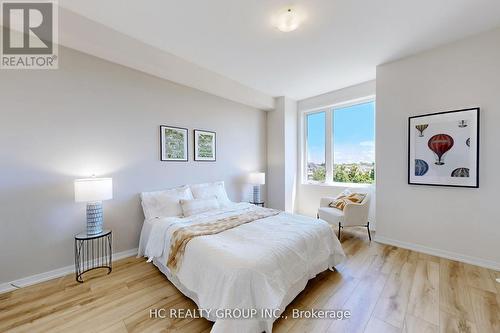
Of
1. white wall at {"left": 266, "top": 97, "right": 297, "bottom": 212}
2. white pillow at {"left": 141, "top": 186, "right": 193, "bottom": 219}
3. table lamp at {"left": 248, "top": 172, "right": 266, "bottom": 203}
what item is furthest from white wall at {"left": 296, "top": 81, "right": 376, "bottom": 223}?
white pillow at {"left": 141, "top": 186, "right": 193, "bottom": 219}

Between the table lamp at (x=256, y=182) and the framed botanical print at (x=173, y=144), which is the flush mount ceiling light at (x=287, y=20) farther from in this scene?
the table lamp at (x=256, y=182)

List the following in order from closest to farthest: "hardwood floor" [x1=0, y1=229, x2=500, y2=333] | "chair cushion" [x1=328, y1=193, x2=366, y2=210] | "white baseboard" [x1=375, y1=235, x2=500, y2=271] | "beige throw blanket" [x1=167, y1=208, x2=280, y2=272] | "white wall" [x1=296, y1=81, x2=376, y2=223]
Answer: "hardwood floor" [x1=0, y1=229, x2=500, y2=333]
"beige throw blanket" [x1=167, y1=208, x2=280, y2=272]
"white baseboard" [x1=375, y1=235, x2=500, y2=271]
"chair cushion" [x1=328, y1=193, x2=366, y2=210]
"white wall" [x1=296, y1=81, x2=376, y2=223]

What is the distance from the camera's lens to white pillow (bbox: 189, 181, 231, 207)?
3.25 m

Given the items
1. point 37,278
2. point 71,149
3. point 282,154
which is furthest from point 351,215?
point 37,278

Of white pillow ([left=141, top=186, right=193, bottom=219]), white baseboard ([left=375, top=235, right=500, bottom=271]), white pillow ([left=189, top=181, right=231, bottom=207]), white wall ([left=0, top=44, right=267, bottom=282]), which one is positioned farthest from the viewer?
white pillow ([left=189, top=181, right=231, bottom=207])

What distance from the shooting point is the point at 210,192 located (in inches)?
132

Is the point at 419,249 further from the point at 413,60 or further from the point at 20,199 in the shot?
the point at 20,199

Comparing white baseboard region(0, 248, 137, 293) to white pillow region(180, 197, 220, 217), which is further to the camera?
white pillow region(180, 197, 220, 217)

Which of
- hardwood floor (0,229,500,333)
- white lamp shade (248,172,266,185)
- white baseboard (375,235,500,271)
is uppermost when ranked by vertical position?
white lamp shade (248,172,266,185)

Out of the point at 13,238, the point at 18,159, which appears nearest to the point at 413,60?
the point at 18,159

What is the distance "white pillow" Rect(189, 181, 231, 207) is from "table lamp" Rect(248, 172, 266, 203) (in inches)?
31.7

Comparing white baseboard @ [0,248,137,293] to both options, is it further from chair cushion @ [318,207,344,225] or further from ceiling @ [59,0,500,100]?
chair cushion @ [318,207,344,225]

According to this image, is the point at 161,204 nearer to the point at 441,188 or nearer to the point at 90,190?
the point at 90,190

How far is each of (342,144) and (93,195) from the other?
429cm
